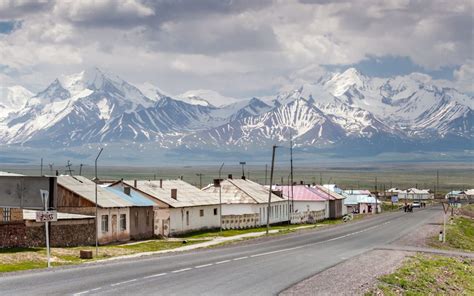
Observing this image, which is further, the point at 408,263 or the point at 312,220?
the point at 312,220

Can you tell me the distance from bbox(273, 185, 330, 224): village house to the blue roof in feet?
149

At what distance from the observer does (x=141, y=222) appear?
7675 centimetres

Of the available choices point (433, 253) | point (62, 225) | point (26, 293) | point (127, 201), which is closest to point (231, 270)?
point (26, 293)

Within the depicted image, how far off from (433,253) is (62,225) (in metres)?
25.6

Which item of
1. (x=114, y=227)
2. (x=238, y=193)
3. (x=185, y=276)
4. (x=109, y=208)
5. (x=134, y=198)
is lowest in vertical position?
(x=114, y=227)

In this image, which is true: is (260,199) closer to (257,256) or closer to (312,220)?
(312,220)

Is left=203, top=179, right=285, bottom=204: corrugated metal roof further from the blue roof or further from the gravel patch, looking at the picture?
the gravel patch

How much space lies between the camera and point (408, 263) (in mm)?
44281

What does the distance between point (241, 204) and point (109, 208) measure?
37.9 meters

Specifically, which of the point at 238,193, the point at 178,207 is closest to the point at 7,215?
the point at 178,207

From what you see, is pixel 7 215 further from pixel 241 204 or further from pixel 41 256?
pixel 241 204

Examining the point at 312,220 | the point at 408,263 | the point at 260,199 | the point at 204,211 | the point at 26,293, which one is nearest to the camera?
the point at 26,293

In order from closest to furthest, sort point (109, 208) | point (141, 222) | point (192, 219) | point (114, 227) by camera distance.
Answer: point (109, 208) < point (114, 227) < point (141, 222) < point (192, 219)

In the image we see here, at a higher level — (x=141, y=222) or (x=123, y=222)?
(x=123, y=222)
